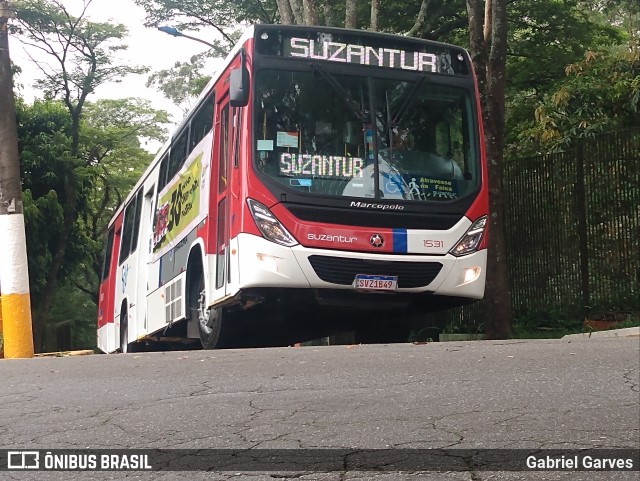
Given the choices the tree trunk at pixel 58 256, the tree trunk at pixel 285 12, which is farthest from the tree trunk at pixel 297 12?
the tree trunk at pixel 58 256

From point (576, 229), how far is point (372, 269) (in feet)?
17.5

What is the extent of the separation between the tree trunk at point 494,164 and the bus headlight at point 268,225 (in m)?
5.03

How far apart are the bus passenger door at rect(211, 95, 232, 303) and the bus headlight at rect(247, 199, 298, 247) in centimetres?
68

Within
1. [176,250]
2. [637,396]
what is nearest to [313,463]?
[637,396]

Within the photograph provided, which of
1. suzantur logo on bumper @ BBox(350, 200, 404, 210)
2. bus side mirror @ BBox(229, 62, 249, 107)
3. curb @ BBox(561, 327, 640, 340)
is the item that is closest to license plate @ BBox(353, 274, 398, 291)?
suzantur logo on bumper @ BBox(350, 200, 404, 210)

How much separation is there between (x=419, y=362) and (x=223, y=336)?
372 cm

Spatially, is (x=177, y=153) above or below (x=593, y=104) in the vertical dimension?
below

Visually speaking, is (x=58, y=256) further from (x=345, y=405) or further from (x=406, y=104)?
(x=345, y=405)

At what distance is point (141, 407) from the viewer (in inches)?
235

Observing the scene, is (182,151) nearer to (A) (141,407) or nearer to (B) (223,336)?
(B) (223,336)

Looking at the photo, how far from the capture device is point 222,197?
33.6 ft

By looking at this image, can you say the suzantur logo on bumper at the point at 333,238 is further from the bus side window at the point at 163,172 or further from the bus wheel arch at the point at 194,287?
the bus side window at the point at 163,172

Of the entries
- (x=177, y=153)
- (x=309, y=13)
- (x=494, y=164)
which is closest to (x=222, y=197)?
(x=177, y=153)

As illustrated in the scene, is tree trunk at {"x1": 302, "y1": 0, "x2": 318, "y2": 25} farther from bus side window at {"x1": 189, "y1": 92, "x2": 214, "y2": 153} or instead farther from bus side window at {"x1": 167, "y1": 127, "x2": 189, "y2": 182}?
bus side window at {"x1": 189, "y1": 92, "x2": 214, "y2": 153}
